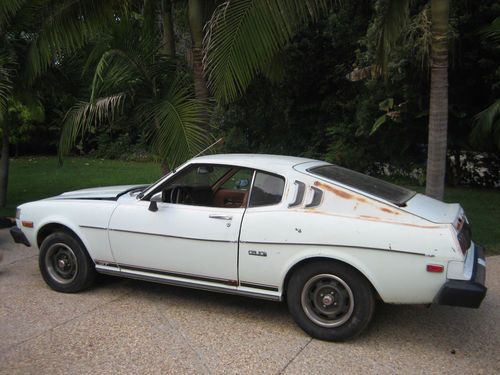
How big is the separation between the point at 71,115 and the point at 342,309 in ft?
17.0

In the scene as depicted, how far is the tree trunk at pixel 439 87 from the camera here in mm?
6336

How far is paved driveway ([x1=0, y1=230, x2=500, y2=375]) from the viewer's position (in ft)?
13.0

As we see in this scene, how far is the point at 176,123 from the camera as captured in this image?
A: 23.3 feet

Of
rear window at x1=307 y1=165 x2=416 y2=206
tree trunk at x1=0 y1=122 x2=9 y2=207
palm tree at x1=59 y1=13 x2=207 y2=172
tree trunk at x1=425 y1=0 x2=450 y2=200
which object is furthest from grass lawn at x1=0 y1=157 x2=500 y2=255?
palm tree at x1=59 y1=13 x2=207 y2=172

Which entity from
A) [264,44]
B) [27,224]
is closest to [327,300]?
[264,44]

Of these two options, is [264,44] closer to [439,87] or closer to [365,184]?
[439,87]

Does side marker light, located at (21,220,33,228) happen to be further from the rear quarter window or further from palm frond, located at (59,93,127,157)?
the rear quarter window

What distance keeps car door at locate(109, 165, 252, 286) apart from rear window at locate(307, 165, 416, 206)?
33.7 inches

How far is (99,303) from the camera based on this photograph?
523cm

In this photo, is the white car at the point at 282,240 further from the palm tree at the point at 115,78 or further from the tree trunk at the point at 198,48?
the tree trunk at the point at 198,48

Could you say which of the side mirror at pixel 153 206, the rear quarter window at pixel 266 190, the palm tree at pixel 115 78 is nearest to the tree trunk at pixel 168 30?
the palm tree at pixel 115 78

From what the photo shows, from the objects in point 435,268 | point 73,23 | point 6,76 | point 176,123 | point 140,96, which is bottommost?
point 435,268

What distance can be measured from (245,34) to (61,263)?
338 centimetres

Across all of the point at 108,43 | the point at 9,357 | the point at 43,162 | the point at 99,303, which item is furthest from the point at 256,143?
the point at 9,357
